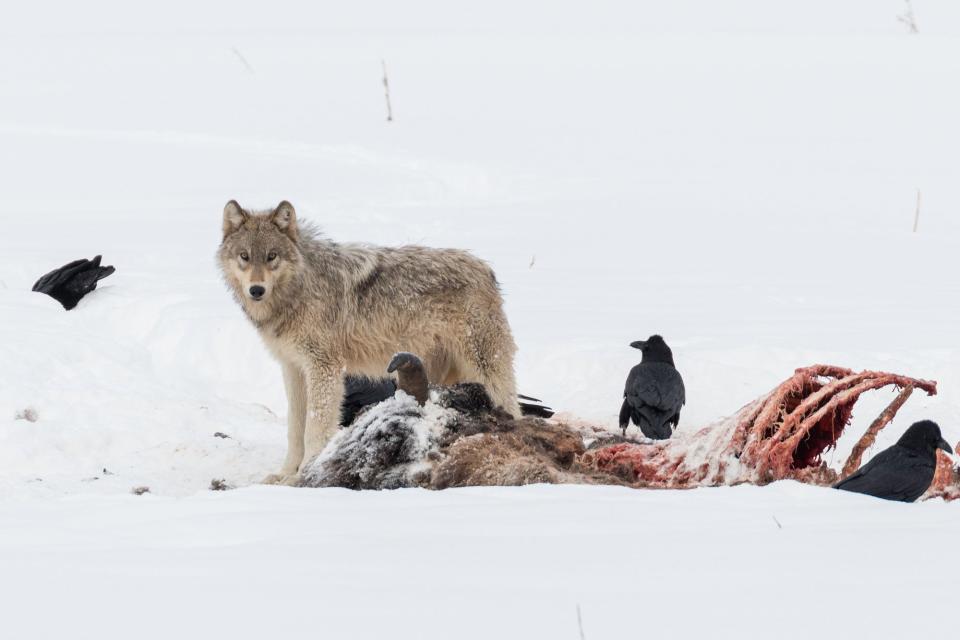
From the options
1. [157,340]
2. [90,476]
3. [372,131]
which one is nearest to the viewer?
[90,476]

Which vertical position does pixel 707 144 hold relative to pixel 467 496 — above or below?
above

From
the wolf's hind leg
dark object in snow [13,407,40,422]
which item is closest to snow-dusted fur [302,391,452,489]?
the wolf's hind leg

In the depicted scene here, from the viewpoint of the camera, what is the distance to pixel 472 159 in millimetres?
23672

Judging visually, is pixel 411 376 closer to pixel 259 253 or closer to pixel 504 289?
pixel 259 253

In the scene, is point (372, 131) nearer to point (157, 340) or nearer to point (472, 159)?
point (472, 159)

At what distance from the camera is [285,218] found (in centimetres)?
868

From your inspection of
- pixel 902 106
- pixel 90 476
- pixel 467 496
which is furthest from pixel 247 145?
pixel 467 496

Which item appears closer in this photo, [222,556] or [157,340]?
[222,556]

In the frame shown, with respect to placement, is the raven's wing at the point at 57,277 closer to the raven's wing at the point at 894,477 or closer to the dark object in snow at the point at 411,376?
the dark object in snow at the point at 411,376

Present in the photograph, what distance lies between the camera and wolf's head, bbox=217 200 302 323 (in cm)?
845

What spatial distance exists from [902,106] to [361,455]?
69.6 feet

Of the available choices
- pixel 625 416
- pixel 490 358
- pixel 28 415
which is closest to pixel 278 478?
pixel 490 358

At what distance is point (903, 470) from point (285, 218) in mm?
4649

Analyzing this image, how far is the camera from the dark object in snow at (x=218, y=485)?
25.7 ft
